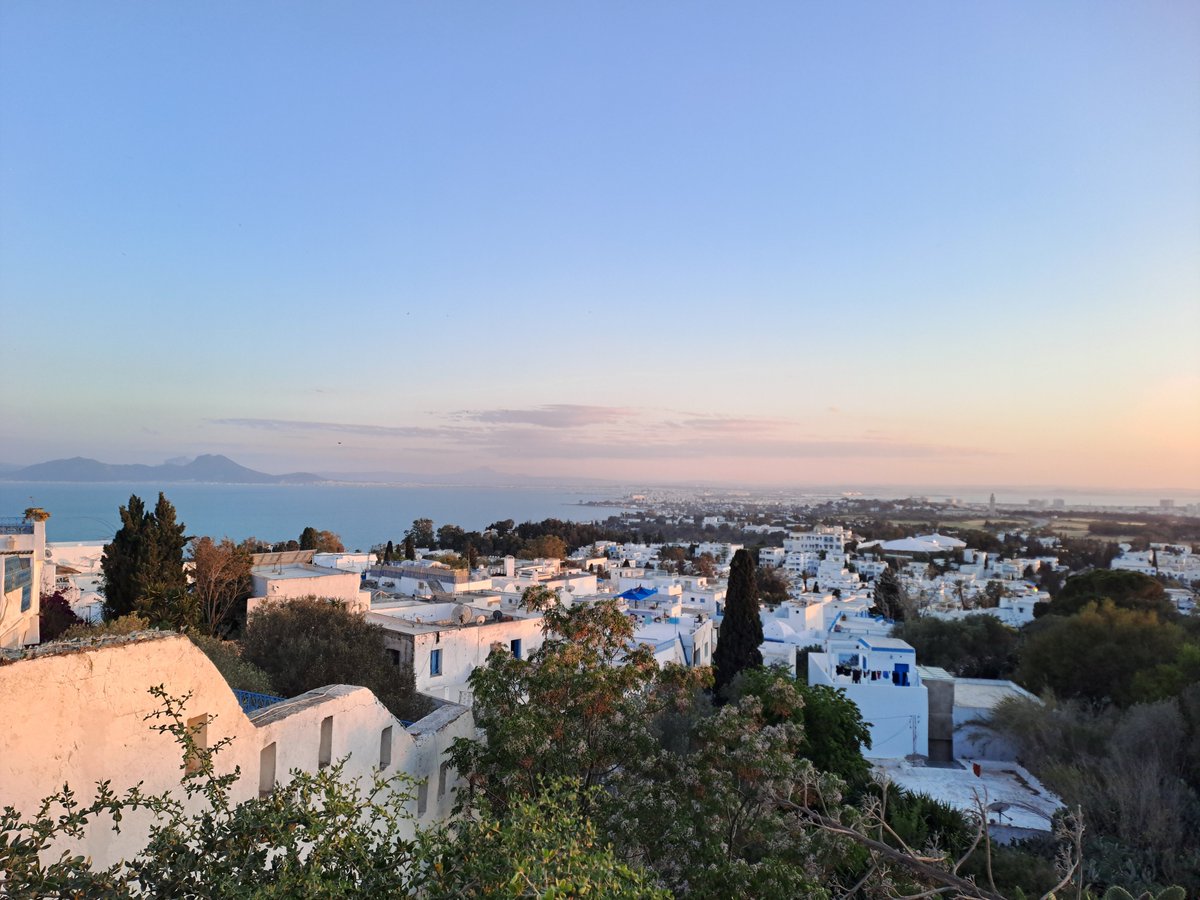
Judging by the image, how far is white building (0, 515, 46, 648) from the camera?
1061 centimetres

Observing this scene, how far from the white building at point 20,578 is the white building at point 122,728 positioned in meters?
5.36

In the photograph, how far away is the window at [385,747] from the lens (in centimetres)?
679

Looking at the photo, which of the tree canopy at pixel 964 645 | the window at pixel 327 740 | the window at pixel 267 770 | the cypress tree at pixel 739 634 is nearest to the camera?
the window at pixel 267 770

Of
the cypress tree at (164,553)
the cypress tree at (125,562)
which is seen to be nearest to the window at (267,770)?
the cypress tree at (164,553)

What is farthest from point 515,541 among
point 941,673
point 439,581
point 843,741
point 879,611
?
point 843,741

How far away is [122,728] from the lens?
4.05 meters

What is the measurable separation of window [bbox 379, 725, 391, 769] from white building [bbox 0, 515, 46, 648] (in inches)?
197

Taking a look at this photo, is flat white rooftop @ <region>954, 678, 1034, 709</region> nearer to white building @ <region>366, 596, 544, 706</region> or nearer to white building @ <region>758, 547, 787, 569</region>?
white building @ <region>366, 596, 544, 706</region>

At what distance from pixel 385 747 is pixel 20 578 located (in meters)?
9.23

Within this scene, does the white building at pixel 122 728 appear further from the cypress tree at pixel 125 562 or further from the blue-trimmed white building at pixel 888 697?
the blue-trimmed white building at pixel 888 697

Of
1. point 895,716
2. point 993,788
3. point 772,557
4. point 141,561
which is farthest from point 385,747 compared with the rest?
point 772,557

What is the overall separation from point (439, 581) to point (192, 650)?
20.9 meters

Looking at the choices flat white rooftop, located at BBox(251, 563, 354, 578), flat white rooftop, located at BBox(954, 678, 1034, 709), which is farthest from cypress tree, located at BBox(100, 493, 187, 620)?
flat white rooftop, located at BBox(954, 678, 1034, 709)

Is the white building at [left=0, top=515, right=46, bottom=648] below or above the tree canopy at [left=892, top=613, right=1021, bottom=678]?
above
